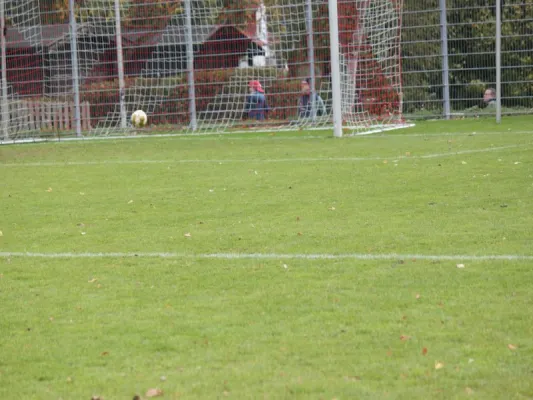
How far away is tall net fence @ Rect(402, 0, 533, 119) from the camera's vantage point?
81.1 ft

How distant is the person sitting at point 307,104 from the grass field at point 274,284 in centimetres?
1087

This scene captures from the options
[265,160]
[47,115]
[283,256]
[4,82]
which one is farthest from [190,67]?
[283,256]

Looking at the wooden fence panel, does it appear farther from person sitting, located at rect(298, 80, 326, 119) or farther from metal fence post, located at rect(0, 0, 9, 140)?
person sitting, located at rect(298, 80, 326, 119)

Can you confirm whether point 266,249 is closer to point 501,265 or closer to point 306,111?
point 501,265

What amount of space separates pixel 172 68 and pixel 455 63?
691 cm

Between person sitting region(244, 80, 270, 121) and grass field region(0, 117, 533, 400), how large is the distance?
11177 millimetres

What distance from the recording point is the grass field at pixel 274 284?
466cm

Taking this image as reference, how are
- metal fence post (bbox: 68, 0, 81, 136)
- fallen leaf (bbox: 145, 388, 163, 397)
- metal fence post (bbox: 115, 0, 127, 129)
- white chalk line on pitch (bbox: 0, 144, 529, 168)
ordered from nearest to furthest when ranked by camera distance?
fallen leaf (bbox: 145, 388, 163, 397) → white chalk line on pitch (bbox: 0, 144, 529, 168) → metal fence post (bbox: 68, 0, 81, 136) → metal fence post (bbox: 115, 0, 127, 129)

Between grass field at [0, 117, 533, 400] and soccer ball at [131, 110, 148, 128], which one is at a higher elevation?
soccer ball at [131, 110, 148, 128]

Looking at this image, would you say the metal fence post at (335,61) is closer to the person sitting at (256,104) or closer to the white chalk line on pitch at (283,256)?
the person sitting at (256,104)

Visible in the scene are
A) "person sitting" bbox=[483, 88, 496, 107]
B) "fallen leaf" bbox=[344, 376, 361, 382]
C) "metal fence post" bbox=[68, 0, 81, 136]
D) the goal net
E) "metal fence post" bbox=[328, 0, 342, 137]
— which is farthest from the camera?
"person sitting" bbox=[483, 88, 496, 107]

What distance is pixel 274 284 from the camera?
6.56 m

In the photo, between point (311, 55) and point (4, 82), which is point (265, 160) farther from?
point (4, 82)

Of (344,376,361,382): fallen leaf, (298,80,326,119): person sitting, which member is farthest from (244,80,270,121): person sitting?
(344,376,361,382): fallen leaf
